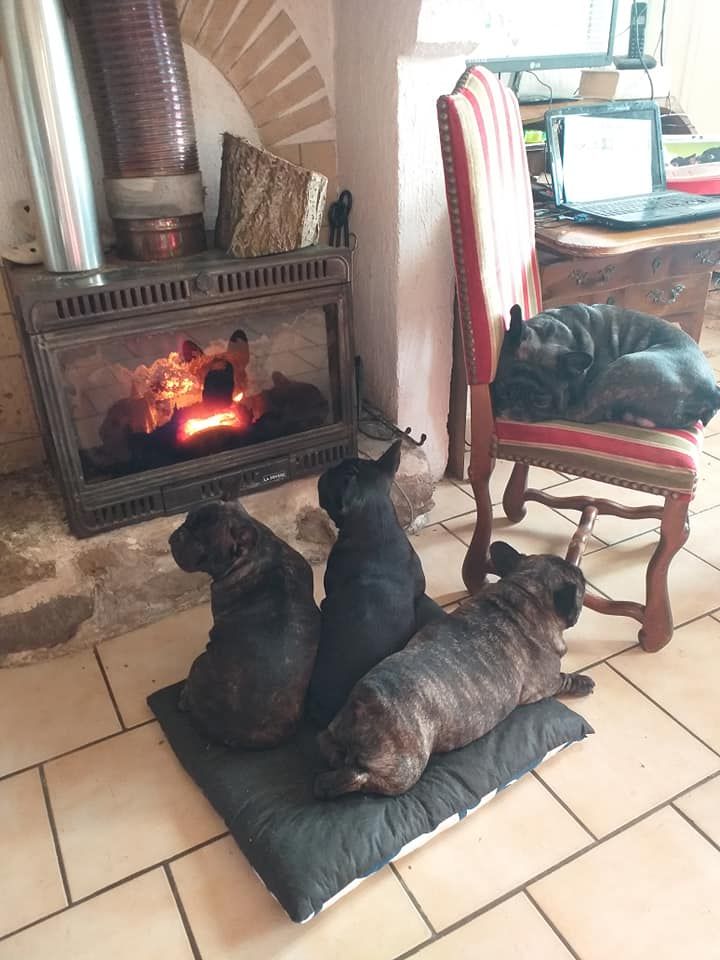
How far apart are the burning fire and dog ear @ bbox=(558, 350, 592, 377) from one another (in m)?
0.79

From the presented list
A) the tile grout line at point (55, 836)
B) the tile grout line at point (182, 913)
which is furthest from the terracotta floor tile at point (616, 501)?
the tile grout line at point (55, 836)

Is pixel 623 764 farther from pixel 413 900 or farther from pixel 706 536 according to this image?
pixel 706 536

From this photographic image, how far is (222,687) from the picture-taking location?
1364mm

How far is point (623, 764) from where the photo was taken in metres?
1.43

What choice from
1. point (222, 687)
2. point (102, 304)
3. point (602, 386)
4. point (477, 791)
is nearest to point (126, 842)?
point (222, 687)

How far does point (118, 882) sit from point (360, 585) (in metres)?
0.65

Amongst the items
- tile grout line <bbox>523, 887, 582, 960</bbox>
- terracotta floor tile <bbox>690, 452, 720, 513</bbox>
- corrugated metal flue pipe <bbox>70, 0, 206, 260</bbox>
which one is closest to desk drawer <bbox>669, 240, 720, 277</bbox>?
terracotta floor tile <bbox>690, 452, 720, 513</bbox>

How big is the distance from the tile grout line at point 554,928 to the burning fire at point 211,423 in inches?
46.9

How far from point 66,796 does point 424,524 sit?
1168 millimetres

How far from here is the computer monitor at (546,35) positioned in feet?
7.46

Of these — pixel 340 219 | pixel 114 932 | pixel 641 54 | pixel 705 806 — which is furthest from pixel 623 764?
pixel 641 54

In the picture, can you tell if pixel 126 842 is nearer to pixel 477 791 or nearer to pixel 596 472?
pixel 477 791

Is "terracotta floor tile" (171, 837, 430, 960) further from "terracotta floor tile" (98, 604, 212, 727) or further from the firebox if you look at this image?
the firebox

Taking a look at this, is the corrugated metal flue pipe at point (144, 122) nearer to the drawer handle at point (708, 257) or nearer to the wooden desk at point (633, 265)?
the wooden desk at point (633, 265)
